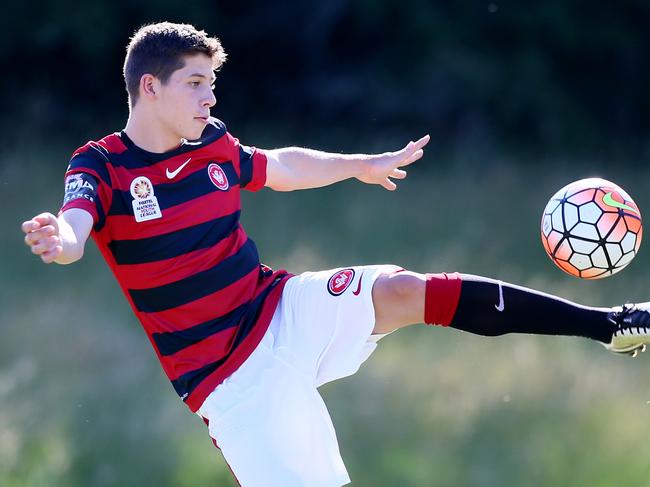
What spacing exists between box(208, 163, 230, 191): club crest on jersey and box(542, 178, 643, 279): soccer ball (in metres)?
1.25

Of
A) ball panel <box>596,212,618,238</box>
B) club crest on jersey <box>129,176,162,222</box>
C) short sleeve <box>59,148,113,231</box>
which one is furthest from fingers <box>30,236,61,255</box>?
ball panel <box>596,212,618,238</box>

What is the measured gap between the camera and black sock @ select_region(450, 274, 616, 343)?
4.29 metres

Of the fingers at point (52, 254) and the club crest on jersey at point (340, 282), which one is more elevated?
the fingers at point (52, 254)

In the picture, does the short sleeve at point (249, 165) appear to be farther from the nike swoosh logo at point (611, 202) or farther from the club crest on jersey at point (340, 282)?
the nike swoosh logo at point (611, 202)

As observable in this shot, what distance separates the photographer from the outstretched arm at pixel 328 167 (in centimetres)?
495

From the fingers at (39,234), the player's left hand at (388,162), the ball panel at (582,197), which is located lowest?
the ball panel at (582,197)

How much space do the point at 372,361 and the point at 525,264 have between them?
93.4 inches

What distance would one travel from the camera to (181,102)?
456cm

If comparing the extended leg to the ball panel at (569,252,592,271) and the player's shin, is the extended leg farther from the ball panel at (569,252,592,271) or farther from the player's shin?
the ball panel at (569,252,592,271)

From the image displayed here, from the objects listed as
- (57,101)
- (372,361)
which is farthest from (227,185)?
(57,101)

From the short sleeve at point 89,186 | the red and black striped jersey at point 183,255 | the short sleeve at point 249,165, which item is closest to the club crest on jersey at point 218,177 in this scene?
the red and black striped jersey at point 183,255

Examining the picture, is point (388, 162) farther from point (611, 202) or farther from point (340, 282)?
point (611, 202)

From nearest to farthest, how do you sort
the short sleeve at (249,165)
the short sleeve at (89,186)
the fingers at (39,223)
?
the fingers at (39,223), the short sleeve at (89,186), the short sleeve at (249,165)

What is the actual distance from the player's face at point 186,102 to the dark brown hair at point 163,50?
3cm
